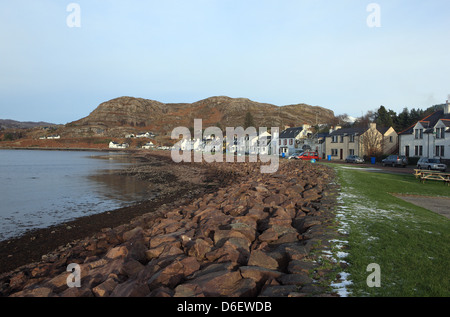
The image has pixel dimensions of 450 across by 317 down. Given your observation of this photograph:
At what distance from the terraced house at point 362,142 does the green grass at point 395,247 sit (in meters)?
44.4

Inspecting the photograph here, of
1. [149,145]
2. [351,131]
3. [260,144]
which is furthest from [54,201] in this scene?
[149,145]

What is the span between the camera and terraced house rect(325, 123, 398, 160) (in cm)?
5150

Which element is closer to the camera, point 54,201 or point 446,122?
point 54,201

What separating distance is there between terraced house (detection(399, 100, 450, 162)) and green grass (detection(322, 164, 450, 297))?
116 feet

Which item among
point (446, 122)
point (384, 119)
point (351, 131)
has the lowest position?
point (351, 131)

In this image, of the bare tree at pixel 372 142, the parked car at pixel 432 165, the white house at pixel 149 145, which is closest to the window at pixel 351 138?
the bare tree at pixel 372 142

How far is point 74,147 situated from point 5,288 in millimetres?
177328

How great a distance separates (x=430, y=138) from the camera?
41.3 metres

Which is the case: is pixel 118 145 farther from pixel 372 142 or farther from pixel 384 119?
pixel 372 142

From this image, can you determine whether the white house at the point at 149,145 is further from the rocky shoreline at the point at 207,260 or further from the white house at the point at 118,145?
the rocky shoreline at the point at 207,260

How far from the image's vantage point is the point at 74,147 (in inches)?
6540

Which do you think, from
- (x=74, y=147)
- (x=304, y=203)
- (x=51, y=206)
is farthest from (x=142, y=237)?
(x=74, y=147)

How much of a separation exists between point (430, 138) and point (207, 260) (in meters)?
45.7
